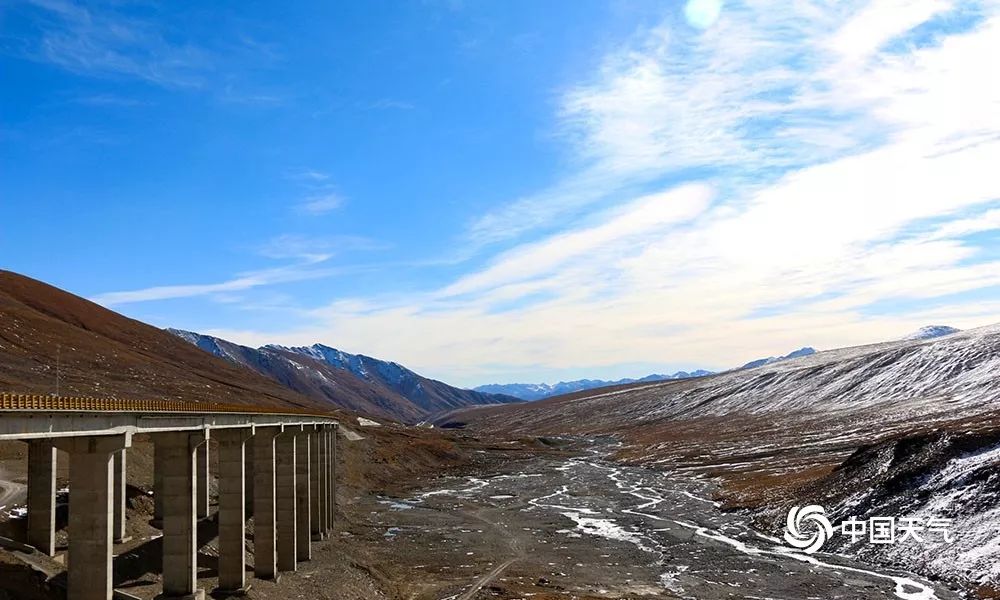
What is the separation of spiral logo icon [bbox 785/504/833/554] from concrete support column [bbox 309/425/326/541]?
1577 inches

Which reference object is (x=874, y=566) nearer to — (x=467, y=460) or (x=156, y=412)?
(x=156, y=412)

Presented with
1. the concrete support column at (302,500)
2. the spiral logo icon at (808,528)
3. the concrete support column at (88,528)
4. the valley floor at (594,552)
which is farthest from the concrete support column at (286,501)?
the spiral logo icon at (808,528)

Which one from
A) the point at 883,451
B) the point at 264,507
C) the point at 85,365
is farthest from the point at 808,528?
the point at 85,365

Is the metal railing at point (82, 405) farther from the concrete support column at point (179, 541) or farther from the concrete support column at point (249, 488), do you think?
the concrete support column at point (249, 488)

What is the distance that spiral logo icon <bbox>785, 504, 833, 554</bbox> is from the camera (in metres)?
61.7

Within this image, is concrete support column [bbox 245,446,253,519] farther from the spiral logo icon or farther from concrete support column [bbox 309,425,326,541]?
the spiral logo icon

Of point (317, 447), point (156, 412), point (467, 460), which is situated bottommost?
point (467, 460)

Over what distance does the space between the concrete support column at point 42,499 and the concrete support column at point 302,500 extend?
15140 millimetres

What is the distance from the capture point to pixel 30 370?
11881cm

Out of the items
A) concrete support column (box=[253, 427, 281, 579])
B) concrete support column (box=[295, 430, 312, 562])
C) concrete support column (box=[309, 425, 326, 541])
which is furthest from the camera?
concrete support column (box=[309, 425, 326, 541])

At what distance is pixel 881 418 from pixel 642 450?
156ft

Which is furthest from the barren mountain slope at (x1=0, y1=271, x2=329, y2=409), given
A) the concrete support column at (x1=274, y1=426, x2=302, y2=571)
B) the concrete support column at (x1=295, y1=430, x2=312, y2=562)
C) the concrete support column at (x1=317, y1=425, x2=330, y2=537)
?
the concrete support column at (x1=274, y1=426, x2=302, y2=571)

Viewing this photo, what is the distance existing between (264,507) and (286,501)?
4.30 meters

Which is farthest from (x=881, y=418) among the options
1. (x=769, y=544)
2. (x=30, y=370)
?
(x=30, y=370)
